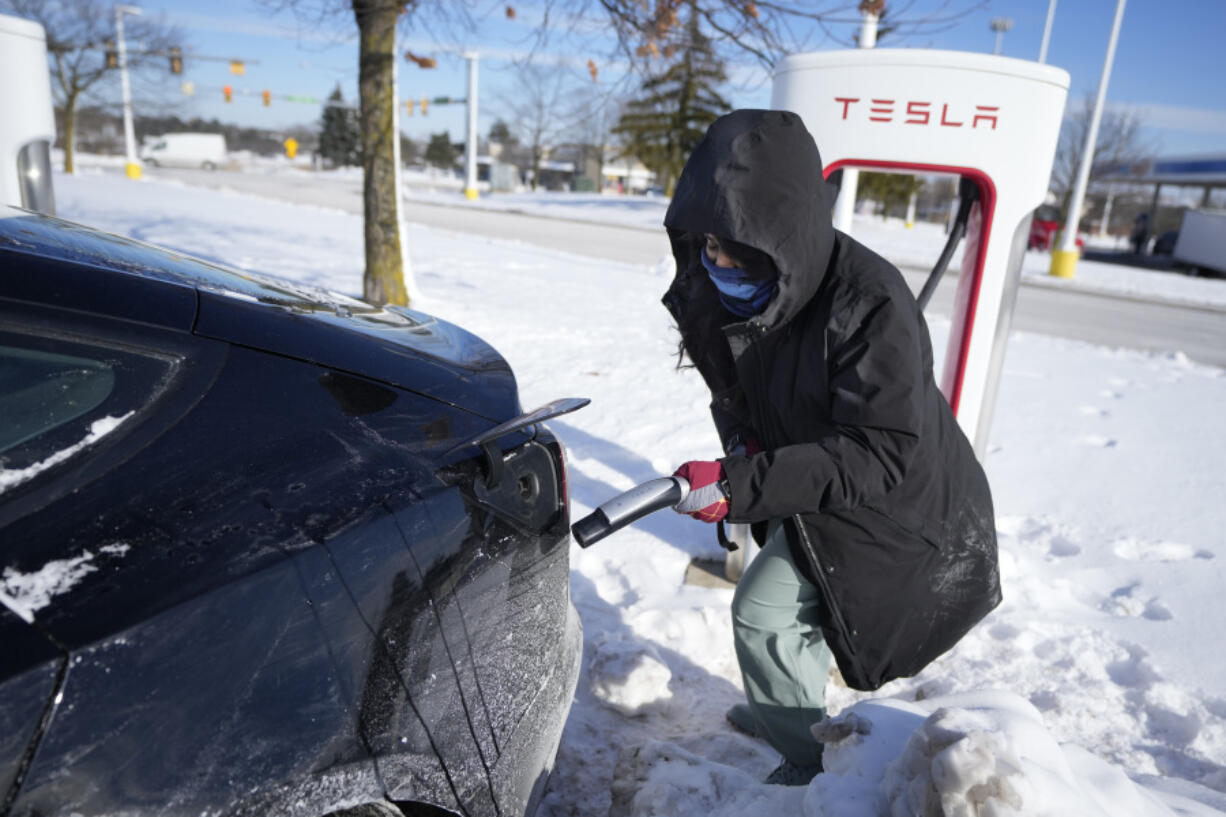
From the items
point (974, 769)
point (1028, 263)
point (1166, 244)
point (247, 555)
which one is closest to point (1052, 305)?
point (1028, 263)

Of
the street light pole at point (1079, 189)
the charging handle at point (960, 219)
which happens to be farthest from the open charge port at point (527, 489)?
the street light pole at point (1079, 189)

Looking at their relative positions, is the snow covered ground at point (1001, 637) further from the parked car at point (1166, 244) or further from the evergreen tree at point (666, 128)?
the evergreen tree at point (666, 128)

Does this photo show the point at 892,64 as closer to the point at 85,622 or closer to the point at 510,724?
the point at 510,724

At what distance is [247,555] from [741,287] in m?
1.16

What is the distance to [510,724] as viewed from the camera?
5.21 feet

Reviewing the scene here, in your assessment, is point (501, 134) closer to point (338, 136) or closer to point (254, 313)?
point (338, 136)

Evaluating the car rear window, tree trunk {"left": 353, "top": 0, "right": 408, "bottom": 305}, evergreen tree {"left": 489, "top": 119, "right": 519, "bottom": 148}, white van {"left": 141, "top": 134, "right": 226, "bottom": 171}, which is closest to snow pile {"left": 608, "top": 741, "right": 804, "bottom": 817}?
the car rear window

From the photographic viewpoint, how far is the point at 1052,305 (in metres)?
12.7

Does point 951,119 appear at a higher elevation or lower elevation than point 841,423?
higher

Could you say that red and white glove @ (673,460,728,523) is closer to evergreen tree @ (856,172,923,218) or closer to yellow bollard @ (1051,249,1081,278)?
yellow bollard @ (1051,249,1081,278)

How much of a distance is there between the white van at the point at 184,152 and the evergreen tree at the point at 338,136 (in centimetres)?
1465

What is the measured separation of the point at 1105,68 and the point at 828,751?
20315mm

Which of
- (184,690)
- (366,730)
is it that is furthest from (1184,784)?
(184,690)

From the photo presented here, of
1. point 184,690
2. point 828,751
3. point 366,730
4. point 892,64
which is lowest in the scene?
point 828,751
